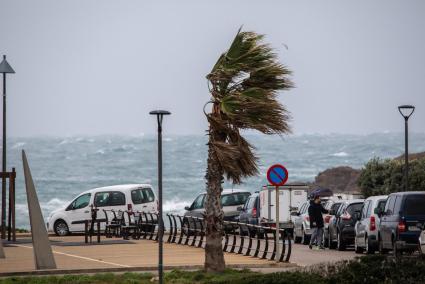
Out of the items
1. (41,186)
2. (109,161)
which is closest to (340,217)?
(41,186)

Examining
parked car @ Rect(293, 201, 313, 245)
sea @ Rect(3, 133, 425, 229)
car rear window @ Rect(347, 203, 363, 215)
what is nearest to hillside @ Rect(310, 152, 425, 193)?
sea @ Rect(3, 133, 425, 229)

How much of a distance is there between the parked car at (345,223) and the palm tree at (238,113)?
11.1 m

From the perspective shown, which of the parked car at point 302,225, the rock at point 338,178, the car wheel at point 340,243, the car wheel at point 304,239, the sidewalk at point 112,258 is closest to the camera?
the sidewalk at point 112,258

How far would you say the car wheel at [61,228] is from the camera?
52469 mm

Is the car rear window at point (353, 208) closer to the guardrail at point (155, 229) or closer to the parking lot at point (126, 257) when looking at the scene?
the parking lot at point (126, 257)

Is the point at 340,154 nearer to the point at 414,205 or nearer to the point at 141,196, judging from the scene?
the point at 141,196

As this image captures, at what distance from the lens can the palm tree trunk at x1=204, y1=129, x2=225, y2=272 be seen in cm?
2939

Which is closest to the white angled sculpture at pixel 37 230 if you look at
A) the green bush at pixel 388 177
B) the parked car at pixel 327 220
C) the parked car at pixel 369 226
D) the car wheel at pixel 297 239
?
the parked car at pixel 369 226

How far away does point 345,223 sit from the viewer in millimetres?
41156

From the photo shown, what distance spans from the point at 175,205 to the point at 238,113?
8344 centimetres

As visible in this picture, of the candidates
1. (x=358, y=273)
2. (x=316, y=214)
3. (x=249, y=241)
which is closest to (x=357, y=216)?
(x=316, y=214)

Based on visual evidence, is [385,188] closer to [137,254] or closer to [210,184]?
[137,254]

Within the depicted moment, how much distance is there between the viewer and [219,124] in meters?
29.6

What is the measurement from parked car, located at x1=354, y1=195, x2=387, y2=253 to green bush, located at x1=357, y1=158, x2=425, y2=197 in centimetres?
1116
